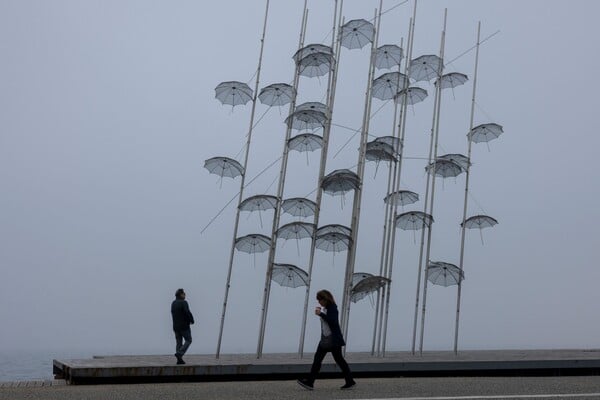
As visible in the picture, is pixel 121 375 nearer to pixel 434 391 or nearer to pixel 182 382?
pixel 182 382

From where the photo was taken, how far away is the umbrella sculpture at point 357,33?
24.2m

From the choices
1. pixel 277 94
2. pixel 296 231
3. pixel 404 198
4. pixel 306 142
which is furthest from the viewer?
pixel 404 198

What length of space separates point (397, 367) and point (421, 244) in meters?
6.56

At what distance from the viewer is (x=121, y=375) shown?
1698 centimetres

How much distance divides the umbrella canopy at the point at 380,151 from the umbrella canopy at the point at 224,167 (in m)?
4.14

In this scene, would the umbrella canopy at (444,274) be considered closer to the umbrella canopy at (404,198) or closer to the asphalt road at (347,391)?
the umbrella canopy at (404,198)

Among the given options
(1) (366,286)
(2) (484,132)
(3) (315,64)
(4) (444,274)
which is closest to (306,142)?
(3) (315,64)

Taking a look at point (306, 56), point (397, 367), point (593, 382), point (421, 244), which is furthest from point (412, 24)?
point (593, 382)

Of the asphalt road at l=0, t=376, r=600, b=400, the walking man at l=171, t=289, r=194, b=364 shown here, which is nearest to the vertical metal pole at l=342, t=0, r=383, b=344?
the walking man at l=171, t=289, r=194, b=364

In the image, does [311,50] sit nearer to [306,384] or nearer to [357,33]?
[357,33]

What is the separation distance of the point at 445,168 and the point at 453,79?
9.80ft

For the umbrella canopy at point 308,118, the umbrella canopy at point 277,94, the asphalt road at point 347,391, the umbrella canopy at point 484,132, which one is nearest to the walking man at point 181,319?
the asphalt road at point 347,391

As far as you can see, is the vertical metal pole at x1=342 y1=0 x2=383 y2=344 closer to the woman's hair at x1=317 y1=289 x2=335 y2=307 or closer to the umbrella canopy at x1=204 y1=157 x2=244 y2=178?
the umbrella canopy at x1=204 y1=157 x2=244 y2=178

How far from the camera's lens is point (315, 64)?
23.4 m
